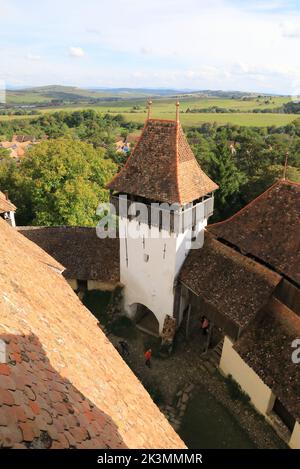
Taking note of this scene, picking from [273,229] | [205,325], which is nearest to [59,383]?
[273,229]

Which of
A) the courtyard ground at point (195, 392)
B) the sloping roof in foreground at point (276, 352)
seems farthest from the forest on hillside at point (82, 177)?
the sloping roof in foreground at point (276, 352)

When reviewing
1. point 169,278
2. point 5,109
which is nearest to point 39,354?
point 169,278

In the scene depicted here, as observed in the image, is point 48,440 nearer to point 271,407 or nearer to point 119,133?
point 271,407

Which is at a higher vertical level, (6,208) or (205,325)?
(6,208)

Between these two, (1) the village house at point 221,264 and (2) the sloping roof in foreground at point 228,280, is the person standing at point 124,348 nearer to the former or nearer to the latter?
(1) the village house at point 221,264

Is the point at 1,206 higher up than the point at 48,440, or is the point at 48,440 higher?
the point at 48,440

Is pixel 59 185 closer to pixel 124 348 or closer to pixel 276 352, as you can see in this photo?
pixel 124 348

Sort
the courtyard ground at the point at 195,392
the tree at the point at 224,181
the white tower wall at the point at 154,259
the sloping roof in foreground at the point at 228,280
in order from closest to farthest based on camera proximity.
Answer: the courtyard ground at the point at 195,392 → the sloping roof in foreground at the point at 228,280 → the white tower wall at the point at 154,259 → the tree at the point at 224,181
